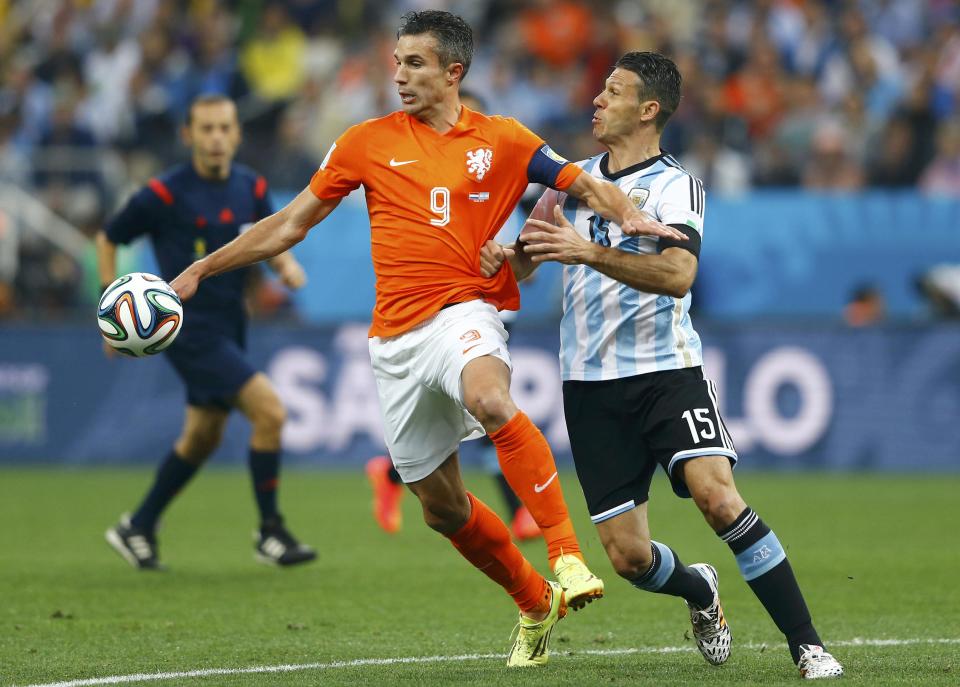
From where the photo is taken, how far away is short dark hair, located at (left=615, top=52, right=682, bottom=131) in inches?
238

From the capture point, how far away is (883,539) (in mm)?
10273

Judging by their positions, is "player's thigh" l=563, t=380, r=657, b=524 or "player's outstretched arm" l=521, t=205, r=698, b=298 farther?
"player's thigh" l=563, t=380, r=657, b=524

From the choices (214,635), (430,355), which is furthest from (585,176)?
(214,635)

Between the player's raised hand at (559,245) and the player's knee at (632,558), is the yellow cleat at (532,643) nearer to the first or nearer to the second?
the player's knee at (632,558)

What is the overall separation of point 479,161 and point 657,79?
30.1 inches

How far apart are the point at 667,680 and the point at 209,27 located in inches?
593

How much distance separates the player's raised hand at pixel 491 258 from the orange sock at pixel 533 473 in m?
0.62

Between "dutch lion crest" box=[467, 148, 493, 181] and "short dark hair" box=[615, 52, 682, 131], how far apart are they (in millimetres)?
637

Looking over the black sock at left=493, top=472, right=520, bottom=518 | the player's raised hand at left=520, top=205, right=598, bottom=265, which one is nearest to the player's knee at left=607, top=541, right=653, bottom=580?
the player's raised hand at left=520, top=205, right=598, bottom=265

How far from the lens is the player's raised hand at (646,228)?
5.57m

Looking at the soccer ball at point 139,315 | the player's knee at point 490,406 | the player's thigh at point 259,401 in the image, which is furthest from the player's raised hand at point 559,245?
the player's thigh at point 259,401

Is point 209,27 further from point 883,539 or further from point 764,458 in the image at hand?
point 883,539

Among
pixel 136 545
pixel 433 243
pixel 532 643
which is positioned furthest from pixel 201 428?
pixel 532 643

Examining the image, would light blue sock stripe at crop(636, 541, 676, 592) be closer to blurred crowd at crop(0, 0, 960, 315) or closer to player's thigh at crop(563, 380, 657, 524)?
player's thigh at crop(563, 380, 657, 524)
